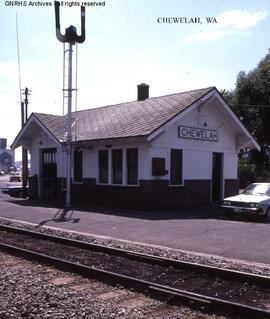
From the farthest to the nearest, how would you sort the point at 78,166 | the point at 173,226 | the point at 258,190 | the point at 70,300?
1. the point at 78,166
2. the point at 258,190
3. the point at 173,226
4. the point at 70,300

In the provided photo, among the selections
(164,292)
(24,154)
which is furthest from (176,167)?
(24,154)

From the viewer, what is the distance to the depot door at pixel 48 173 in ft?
79.9

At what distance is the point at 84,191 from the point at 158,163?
14.6ft

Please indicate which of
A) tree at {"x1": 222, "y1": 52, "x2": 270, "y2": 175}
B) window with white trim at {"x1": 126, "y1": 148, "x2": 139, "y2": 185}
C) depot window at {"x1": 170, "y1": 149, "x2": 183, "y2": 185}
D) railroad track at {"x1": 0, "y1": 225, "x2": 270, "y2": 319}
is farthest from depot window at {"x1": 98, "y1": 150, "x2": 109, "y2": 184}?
tree at {"x1": 222, "y1": 52, "x2": 270, "y2": 175}

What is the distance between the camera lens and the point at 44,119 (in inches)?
969

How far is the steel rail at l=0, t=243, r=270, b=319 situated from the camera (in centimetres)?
594

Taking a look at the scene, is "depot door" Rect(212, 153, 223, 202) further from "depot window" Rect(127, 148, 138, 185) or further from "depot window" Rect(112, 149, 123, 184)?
"depot window" Rect(112, 149, 123, 184)

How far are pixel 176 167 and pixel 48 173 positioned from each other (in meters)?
7.72

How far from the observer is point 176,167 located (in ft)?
65.7

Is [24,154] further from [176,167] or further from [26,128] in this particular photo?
[176,167]

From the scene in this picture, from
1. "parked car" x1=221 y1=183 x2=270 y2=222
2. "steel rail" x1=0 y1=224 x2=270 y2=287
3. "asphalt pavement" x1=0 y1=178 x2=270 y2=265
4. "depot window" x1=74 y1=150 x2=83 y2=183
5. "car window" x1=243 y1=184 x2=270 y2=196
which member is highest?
"depot window" x1=74 y1=150 x2=83 y2=183

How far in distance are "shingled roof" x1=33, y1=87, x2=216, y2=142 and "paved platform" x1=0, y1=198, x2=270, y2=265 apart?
10.8ft

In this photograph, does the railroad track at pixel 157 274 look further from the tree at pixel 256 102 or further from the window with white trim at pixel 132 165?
the tree at pixel 256 102

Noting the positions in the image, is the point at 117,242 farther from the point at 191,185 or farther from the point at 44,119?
the point at 44,119
